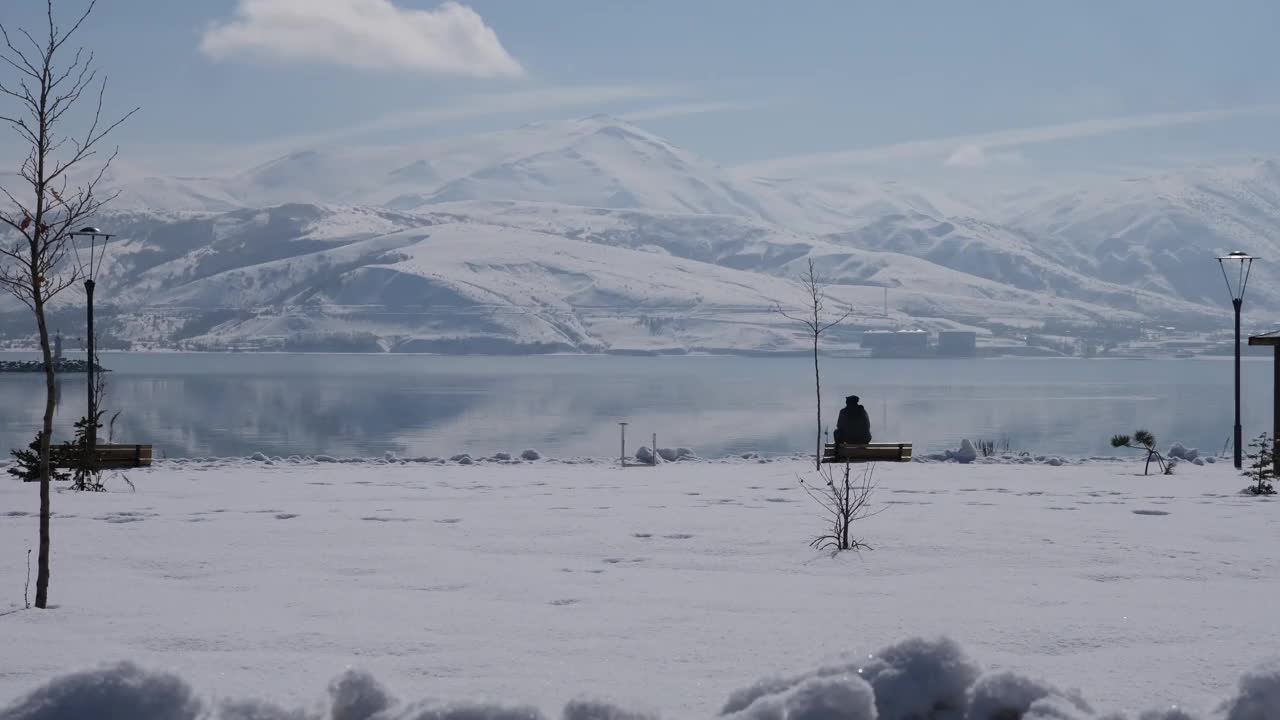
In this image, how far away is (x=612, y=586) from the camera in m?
9.54

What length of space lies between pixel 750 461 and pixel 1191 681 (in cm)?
2139

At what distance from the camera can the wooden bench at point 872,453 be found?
76.0 ft

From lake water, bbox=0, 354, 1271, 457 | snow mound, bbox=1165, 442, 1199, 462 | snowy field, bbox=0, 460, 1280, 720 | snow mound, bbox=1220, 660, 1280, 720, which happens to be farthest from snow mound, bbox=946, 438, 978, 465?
snow mound, bbox=1220, 660, 1280, 720

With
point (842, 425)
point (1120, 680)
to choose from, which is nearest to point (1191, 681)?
point (1120, 680)

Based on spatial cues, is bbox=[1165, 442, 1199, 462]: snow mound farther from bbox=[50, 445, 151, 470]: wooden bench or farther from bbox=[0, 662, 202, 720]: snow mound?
bbox=[0, 662, 202, 720]: snow mound

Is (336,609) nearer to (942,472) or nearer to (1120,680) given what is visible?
(1120,680)

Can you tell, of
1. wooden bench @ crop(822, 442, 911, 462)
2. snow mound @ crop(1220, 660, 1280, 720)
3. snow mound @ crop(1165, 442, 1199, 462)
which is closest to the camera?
A: snow mound @ crop(1220, 660, 1280, 720)

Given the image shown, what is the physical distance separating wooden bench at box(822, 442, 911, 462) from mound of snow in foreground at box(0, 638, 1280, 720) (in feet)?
56.7

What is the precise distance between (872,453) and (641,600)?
15995 millimetres

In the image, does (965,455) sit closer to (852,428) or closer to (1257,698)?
(852,428)

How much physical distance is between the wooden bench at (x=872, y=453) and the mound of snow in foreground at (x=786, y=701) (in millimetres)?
17293

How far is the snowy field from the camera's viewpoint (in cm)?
642

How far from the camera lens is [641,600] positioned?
8938 millimetres

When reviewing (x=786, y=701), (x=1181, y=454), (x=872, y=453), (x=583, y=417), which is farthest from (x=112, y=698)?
(x=583, y=417)
